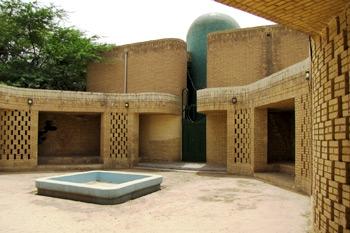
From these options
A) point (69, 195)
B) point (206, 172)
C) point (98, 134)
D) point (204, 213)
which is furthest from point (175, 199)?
point (98, 134)

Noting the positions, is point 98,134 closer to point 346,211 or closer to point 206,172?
point 206,172

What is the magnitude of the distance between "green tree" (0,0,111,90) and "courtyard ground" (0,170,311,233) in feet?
33.2

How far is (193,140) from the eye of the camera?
53.8ft

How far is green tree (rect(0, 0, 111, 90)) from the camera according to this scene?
59.1ft

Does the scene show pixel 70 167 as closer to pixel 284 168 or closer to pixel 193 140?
pixel 193 140

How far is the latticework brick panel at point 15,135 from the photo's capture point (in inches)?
519

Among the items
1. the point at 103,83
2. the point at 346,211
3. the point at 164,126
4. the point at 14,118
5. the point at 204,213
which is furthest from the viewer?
the point at 103,83

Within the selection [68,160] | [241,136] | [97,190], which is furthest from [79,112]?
[97,190]

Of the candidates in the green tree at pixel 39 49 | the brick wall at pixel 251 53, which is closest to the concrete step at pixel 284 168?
the brick wall at pixel 251 53

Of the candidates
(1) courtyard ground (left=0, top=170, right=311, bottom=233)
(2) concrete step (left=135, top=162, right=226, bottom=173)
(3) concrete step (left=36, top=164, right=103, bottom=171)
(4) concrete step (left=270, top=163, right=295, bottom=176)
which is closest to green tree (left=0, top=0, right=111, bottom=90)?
(3) concrete step (left=36, top=164, right=103, bottom=171)

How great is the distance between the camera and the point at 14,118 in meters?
13.3

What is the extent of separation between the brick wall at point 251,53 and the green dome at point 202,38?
8.23 ft

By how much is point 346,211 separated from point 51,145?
15760 millimetres

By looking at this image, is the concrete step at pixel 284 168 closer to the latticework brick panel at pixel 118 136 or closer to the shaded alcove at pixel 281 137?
the shaded alcove at pixel 281 137
